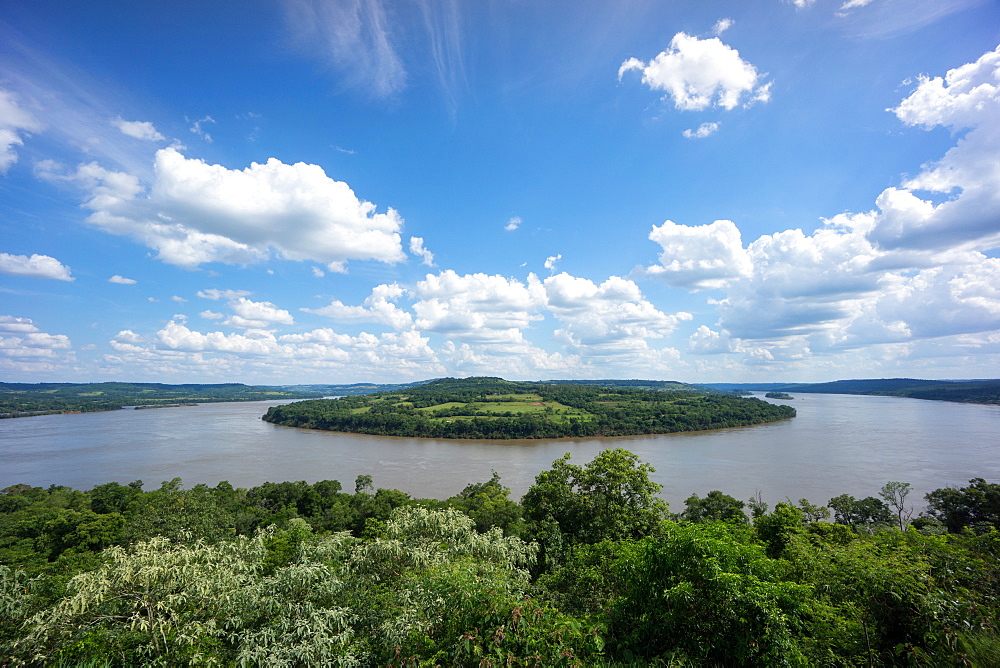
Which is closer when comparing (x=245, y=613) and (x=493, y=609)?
(x=493, y=609)

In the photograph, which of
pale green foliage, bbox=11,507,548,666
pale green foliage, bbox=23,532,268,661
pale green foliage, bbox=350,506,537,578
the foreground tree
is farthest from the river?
pale green foliage, bbox=23,532,268,661

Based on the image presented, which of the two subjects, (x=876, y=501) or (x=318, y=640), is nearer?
(x=318, y=640)

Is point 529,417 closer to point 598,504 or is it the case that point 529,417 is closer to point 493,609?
point 598,504

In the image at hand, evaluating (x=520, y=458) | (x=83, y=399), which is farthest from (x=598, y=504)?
(x=83, y=399)

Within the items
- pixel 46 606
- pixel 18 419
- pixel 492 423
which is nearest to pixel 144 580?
pixel 46 606

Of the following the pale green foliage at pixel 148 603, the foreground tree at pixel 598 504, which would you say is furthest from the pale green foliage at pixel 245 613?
the foreground tree at pixel 598 504

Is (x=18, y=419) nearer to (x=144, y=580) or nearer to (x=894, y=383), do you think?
(x=144, y=580)

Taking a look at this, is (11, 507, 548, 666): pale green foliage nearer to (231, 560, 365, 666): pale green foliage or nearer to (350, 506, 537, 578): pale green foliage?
(231, 560, 365, 666): pale green foliage

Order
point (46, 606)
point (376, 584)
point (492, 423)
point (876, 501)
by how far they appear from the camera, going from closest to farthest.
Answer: point (46, 606) < point (376, 584) < point (876, 501) < point (492, 423)
